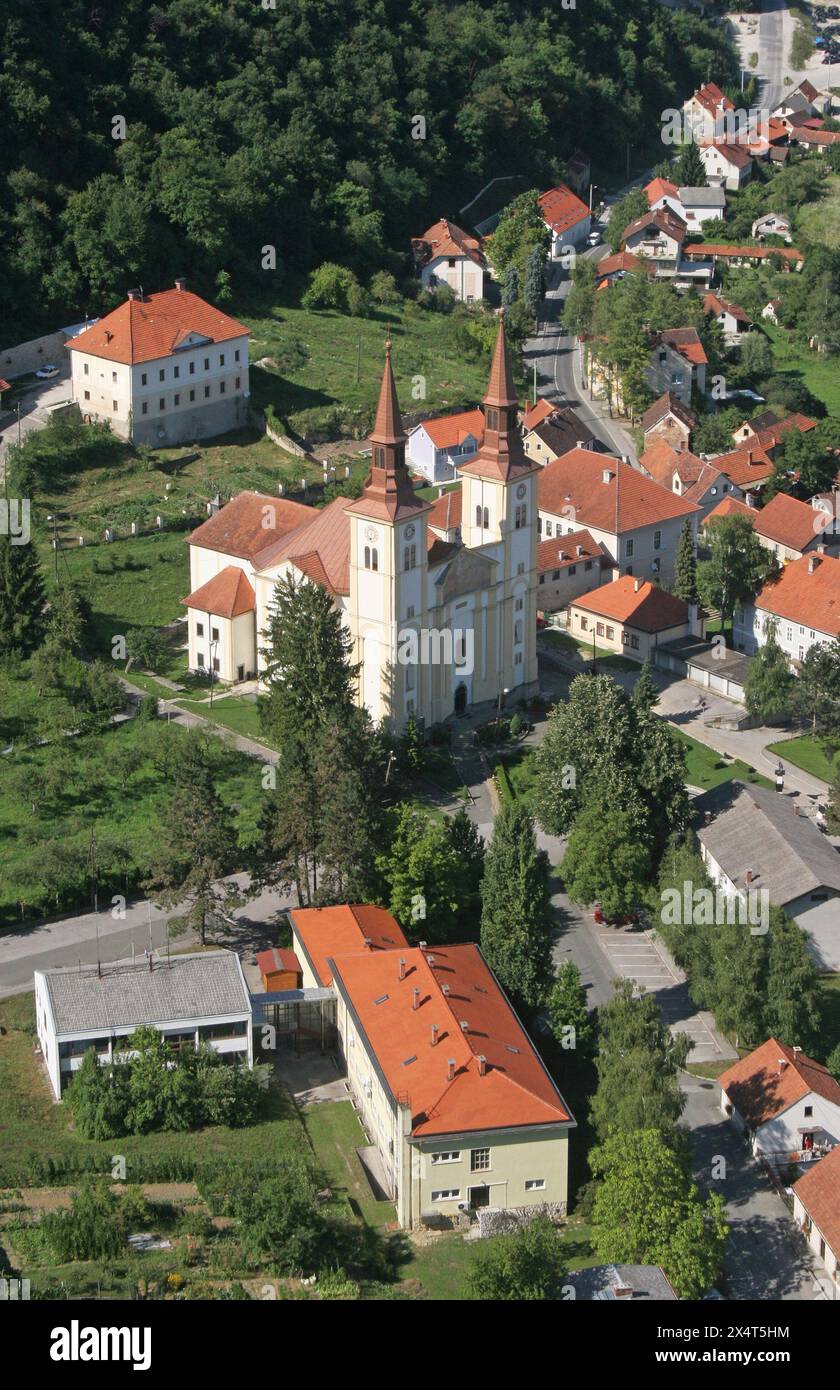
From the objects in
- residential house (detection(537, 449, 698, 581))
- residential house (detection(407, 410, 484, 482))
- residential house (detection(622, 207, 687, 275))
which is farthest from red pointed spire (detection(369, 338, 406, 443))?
residential house (detection(622, 207, 687, 275))

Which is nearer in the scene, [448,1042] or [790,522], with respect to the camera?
[448,1042]

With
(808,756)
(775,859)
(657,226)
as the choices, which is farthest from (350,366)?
(775,859)

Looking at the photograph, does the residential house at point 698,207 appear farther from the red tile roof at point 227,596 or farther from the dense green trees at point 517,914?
the dense green trees at point 517,914

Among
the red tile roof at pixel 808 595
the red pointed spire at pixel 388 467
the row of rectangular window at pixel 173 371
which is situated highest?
the red pointed spire at pixel 388 467

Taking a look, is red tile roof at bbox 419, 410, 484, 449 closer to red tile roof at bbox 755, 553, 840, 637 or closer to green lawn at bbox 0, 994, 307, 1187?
red tile roof at bbox 755, 553, 840, 637

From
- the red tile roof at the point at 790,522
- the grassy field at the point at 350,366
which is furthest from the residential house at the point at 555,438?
the red tile roof at the point at 790,522

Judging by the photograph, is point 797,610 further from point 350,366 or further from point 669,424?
point 350,366
